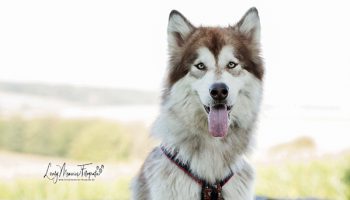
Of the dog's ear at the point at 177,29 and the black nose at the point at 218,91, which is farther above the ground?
the dog's ear at the point at 177,29

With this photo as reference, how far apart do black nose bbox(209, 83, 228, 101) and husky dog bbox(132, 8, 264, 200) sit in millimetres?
51

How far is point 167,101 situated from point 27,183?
4.79 meters

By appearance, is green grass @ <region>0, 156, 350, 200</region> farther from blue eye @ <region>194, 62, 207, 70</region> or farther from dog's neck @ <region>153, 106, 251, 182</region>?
blue eye @ <region>194, 62, 207, 70</region>

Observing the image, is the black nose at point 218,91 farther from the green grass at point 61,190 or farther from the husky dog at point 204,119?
the green grass at point 61,190

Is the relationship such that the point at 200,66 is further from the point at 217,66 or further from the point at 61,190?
the point at 61,190

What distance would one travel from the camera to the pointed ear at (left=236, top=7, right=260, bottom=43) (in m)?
4.36

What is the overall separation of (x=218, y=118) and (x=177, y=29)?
87 centimetres

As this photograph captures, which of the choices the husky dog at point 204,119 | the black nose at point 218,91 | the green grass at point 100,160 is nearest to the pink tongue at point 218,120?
the husky dog at point 204,119

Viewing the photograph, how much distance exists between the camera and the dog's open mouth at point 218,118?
393 cm

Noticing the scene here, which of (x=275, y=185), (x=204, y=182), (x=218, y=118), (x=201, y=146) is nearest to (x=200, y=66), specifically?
(x=218, y=118)

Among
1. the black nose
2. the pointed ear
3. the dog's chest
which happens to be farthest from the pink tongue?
the pointed ear

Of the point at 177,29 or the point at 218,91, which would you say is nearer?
the point at 218,91

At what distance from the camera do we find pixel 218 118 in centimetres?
395

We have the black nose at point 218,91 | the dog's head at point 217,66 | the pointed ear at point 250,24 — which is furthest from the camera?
the pointed ear at point 250,24
